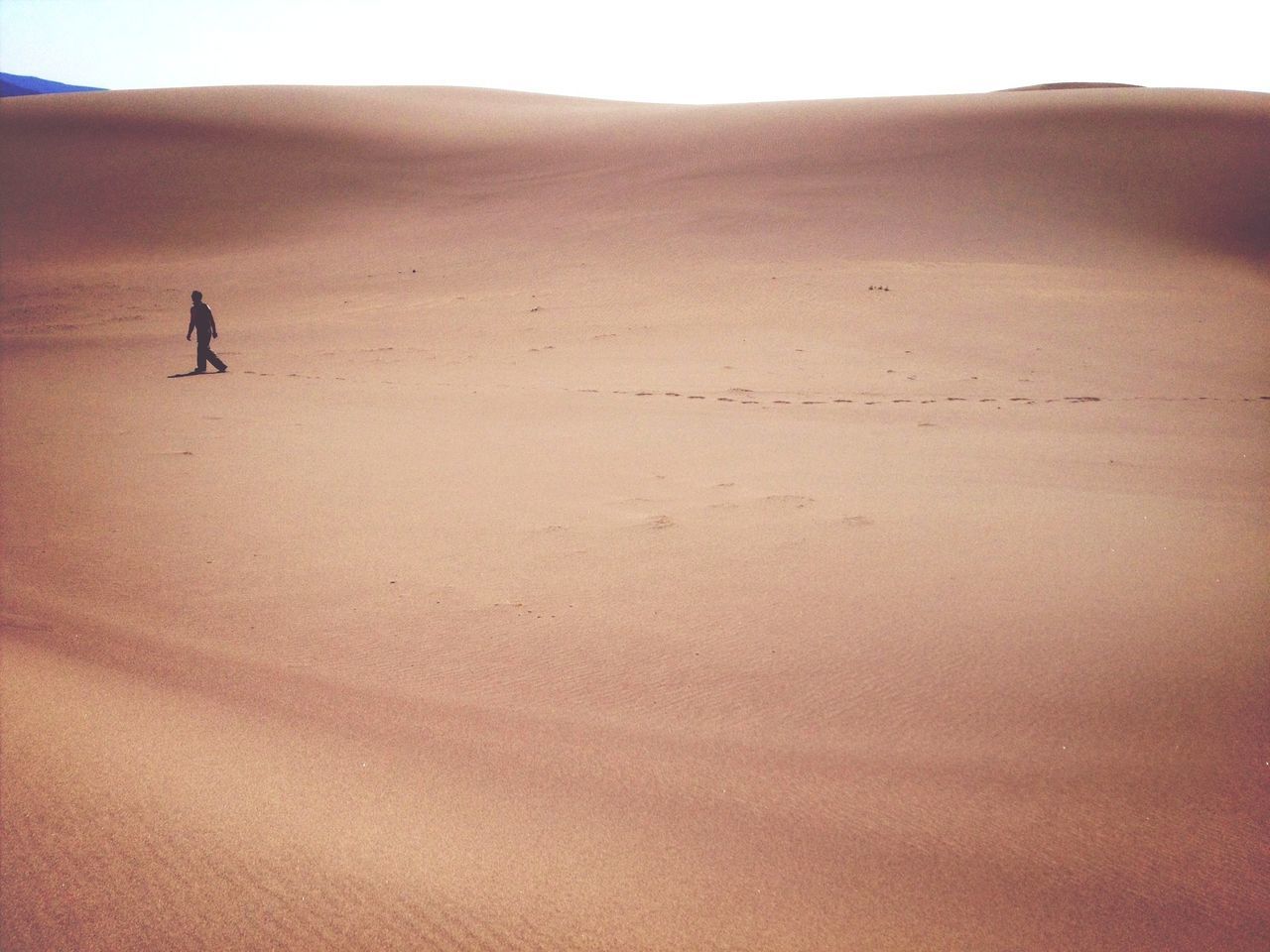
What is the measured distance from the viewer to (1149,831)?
9.20 feet

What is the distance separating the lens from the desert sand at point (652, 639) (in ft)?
8.29

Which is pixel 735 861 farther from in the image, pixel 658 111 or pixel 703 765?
pixel 658 111

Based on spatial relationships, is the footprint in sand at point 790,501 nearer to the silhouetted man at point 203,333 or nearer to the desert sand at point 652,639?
the desert sand at point 652,639

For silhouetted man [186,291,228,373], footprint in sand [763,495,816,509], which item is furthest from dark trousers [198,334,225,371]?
footprint in sand [763,495,816,509]

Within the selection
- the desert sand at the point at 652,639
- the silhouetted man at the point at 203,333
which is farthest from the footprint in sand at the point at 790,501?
the silhouetted man at the point at 203,333

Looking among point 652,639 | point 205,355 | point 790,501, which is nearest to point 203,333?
point 205,355

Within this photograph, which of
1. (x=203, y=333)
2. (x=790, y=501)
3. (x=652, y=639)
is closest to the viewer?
(x=652, y=639)

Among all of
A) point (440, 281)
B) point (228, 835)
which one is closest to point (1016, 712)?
point (228, 835)

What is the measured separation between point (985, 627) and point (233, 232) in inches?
1055

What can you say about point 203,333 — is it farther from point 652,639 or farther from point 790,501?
point 652,639

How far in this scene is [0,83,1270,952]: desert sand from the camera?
2.53 meters

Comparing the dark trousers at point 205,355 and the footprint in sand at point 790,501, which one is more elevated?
the dark trousers at point 205,355

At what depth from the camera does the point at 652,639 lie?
4.24m

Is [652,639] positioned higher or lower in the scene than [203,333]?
lower
